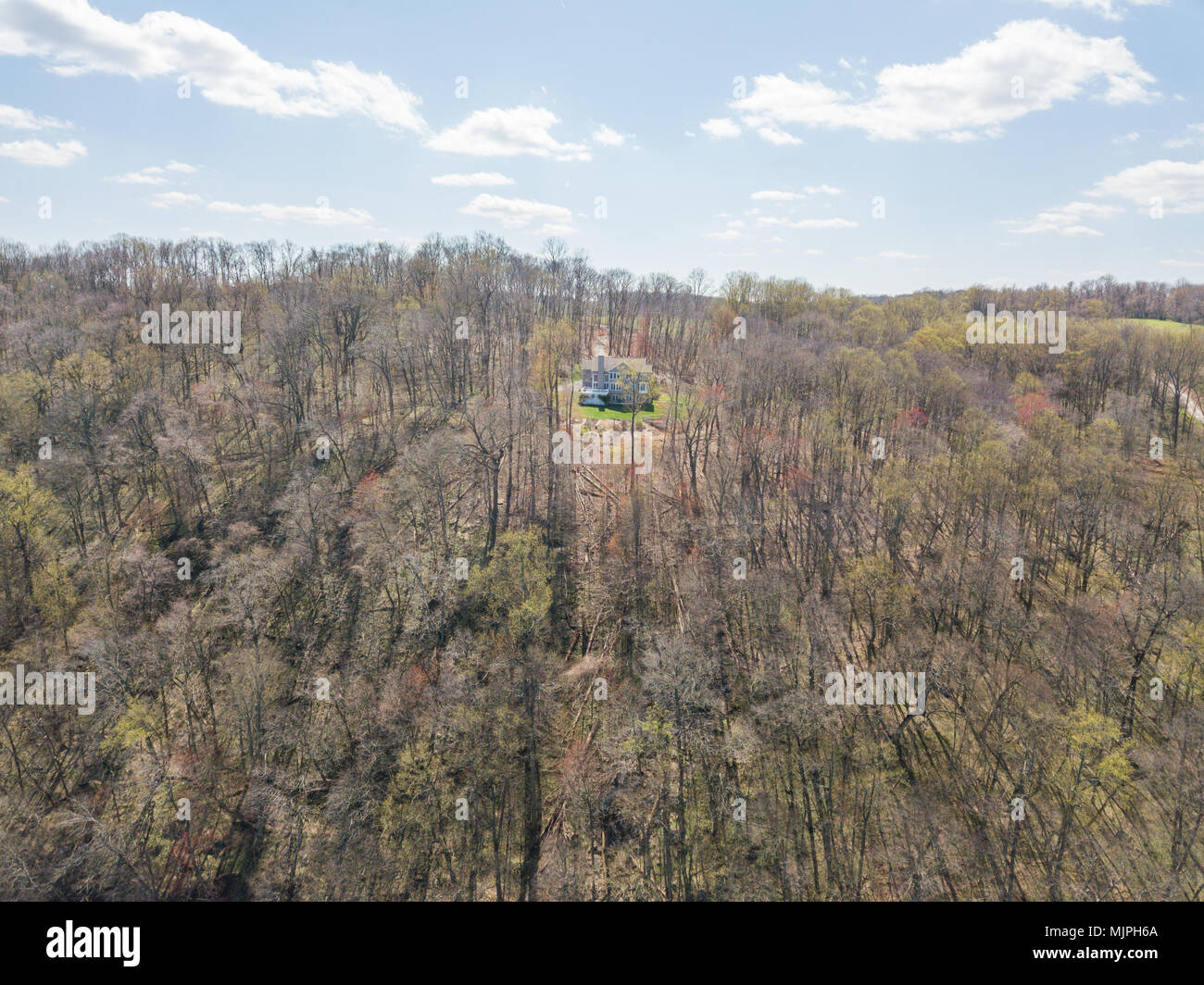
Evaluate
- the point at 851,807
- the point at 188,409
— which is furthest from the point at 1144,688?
the point at 188,409

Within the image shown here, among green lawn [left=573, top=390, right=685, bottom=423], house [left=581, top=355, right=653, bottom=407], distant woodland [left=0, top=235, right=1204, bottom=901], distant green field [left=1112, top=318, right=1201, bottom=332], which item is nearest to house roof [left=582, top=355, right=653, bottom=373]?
house [left=581, top=355, right=653, bottom=407]

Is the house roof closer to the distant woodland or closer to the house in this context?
the house

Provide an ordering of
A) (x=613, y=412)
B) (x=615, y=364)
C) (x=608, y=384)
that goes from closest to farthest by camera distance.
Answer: (x=613, y=412), (x=608, y=384), (x=615, y=364)

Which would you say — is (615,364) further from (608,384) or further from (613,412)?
(613,412)

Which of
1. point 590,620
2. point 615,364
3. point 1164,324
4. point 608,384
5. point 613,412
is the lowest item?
point 590,620

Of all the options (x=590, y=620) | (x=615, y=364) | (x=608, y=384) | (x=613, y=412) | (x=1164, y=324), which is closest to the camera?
(x=590, y=620)

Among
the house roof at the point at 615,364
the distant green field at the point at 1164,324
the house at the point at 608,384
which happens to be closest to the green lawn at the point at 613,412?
the house at the point at 608,384

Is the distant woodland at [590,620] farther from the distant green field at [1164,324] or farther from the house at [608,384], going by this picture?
the distant green field at [1164,324]

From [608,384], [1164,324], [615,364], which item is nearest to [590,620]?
[608,384]
